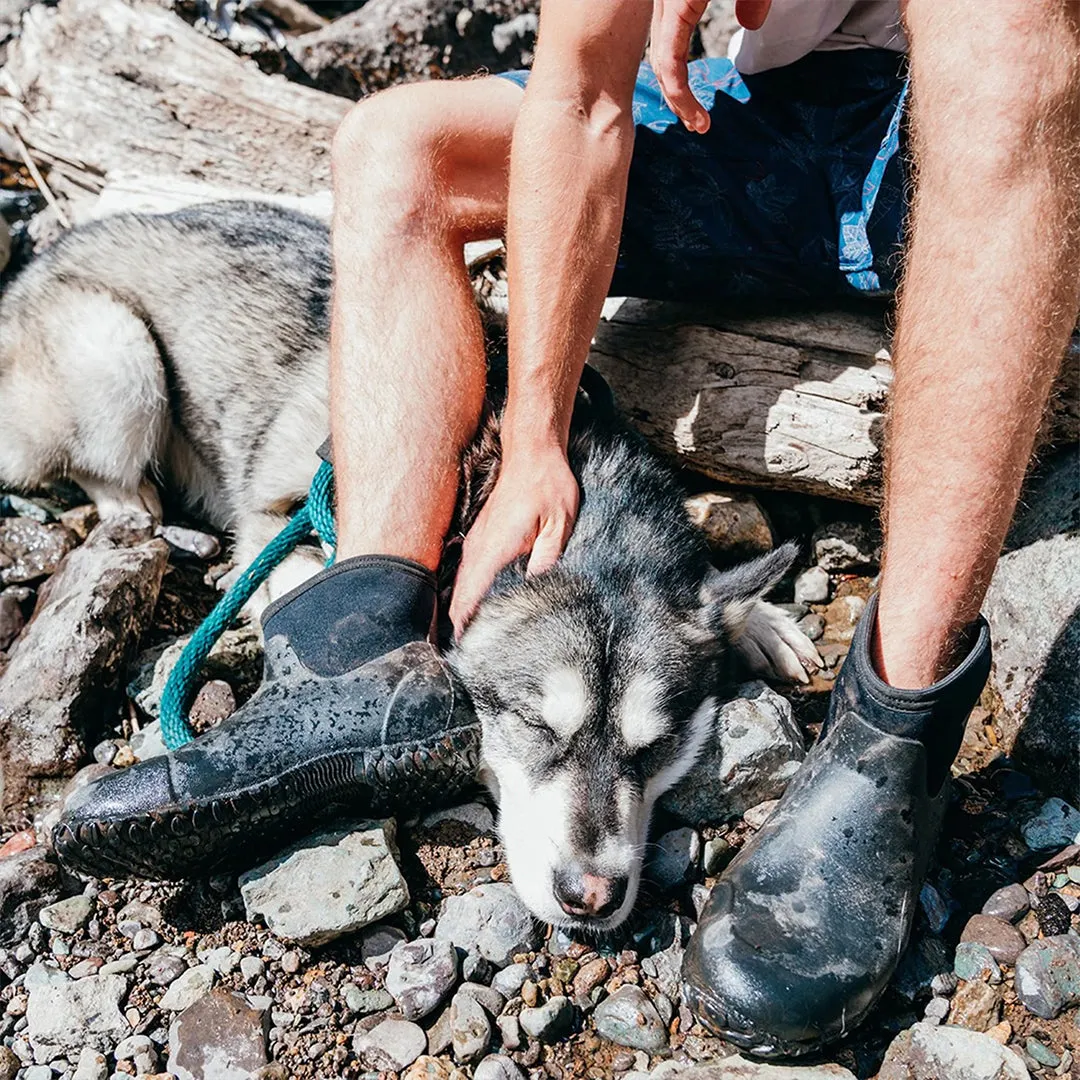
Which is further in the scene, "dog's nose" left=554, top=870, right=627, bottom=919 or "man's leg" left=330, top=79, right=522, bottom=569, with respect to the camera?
"man's leg" left=330, top=79, right=522, bottom=569

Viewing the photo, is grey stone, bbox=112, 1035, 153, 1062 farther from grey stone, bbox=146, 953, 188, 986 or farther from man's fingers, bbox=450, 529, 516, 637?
man's fingers, bbox=450, 529, 516, 637

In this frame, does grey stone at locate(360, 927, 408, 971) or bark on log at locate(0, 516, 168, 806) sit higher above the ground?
bark on log at locate(0, 516, 168, 806)

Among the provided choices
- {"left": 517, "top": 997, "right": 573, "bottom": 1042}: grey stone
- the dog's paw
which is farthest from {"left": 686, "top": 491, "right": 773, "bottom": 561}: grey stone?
{"left": 517, "top": 997, "right": 573, "bottom": 1042}: grey stone

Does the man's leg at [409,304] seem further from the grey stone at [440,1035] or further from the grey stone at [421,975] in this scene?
the grey stone at [440,1035]

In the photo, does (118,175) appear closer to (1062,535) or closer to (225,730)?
(225,730)

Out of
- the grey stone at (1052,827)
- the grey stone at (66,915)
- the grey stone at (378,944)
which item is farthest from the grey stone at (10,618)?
the grey stone at (1052,827)

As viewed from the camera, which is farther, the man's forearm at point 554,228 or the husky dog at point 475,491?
the man's forearm at point 554,228
